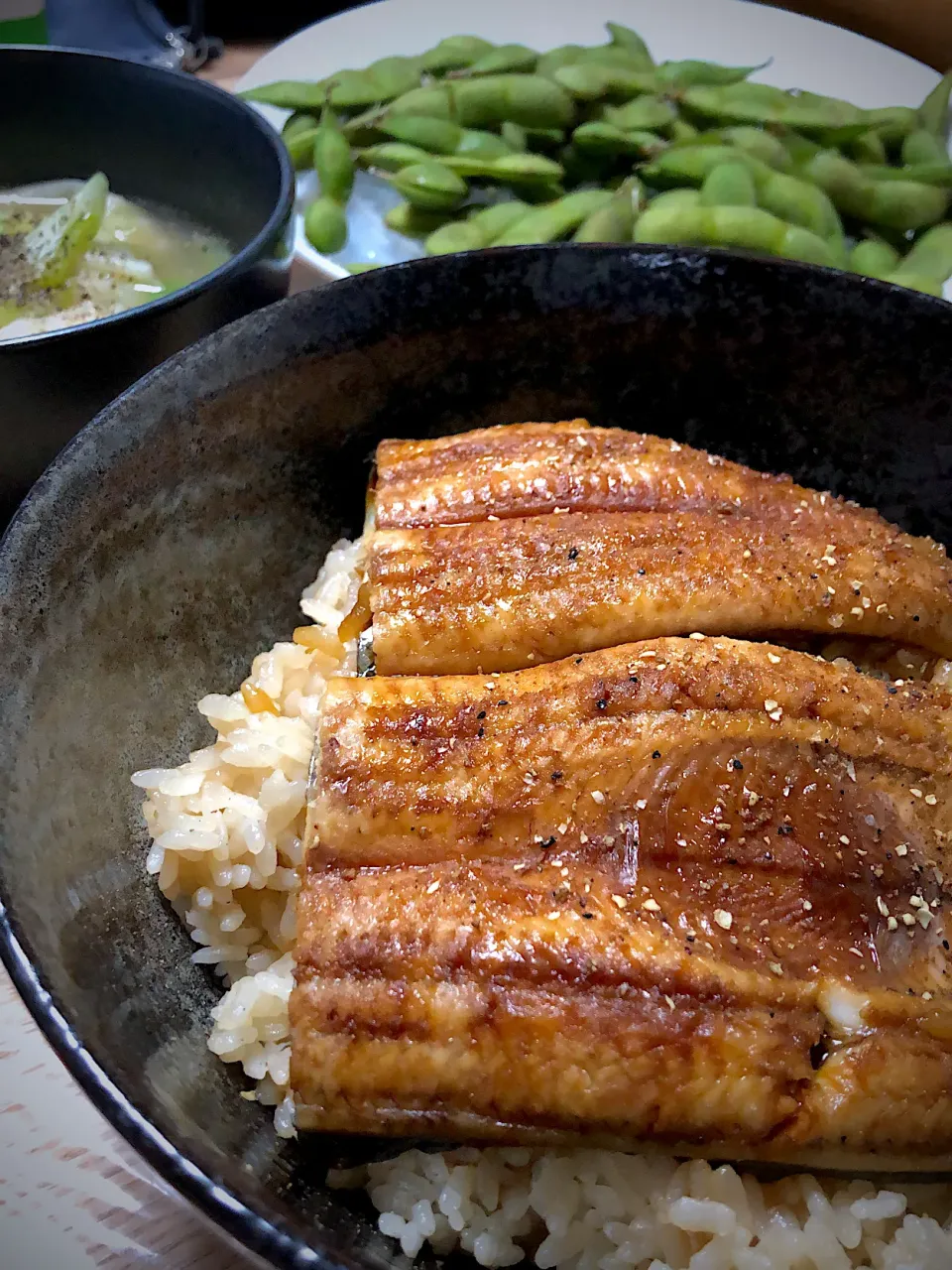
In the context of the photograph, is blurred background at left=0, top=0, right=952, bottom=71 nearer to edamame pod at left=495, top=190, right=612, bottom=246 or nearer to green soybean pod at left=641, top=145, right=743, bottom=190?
green soybean pod at left=641, top=145, right=743, bottom=190

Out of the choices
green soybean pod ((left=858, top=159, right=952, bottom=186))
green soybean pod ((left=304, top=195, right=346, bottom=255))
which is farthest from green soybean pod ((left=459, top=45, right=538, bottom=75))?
green soybean pod ((left=858, top=159, right=952, bottom=186))

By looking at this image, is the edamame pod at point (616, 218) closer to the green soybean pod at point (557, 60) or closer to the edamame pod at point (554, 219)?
the edamame pod at point (554, 219)

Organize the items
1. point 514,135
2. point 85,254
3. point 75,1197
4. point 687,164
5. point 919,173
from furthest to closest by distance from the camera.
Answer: point 514,135 < point 919,173 < point 687,164 < point 85,254 < point 75,1197

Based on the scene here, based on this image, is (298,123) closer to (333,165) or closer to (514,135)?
(333,165)

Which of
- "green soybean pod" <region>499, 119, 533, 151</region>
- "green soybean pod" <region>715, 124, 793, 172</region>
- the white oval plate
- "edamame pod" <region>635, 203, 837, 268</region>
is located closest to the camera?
"edamame pod" <region>635, 203, 837, 268</region>

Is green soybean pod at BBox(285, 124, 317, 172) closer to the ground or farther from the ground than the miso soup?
farther from the ground

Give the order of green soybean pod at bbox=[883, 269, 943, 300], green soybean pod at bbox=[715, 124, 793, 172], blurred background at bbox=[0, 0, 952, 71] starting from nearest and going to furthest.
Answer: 1. green soybean pod at bbox=[883, 269, 943, 300]
2. green soybean pod at bbox=[715, 124, 793, 172]
3. blurred background at bbox=[0, 0, 952, 71]

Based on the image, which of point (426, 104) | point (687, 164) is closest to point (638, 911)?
point (687, 164)
